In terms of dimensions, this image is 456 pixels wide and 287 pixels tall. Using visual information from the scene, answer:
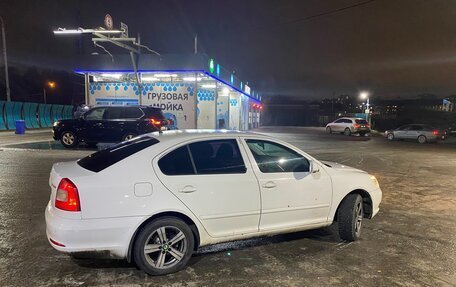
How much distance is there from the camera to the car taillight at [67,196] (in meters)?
3.48

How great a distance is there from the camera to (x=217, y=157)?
→ 13.9 ft

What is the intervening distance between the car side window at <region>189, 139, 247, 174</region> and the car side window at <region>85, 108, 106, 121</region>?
11272 mm

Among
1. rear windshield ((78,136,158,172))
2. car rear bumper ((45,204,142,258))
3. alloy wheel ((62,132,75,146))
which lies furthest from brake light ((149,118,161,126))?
car rear bumper ((45,204,142,258))

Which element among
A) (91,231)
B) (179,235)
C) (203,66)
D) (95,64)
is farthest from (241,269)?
(95,64)

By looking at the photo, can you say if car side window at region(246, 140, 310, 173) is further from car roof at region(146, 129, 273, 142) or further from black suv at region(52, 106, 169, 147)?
black suv at region(52, 106, 169, 147)

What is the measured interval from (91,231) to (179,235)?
92 centimetres

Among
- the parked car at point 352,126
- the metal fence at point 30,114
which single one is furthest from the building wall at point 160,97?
the parked car at point 352,126

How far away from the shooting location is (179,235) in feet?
12.6

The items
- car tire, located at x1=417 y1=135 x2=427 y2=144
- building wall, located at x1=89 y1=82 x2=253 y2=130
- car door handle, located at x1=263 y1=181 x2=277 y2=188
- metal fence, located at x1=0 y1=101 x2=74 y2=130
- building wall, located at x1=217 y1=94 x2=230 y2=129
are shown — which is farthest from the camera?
building wall, located at x1=217 y1=94 x2=230 y2=129

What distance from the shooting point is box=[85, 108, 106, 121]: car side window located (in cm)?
1431

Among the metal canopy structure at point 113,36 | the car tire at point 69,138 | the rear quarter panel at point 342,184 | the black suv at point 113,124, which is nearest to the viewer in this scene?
the rear quarter panel at point 342,184

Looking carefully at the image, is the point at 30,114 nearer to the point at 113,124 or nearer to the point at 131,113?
the point at 113,124

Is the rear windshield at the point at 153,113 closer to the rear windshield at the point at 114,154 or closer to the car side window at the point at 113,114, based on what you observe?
the car side window at the point at 113,114

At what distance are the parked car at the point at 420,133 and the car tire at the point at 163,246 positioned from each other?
83.2 feet
